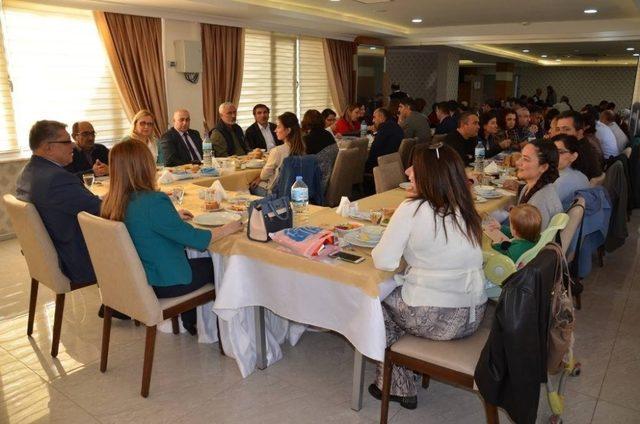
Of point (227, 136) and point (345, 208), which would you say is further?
point (227, 136)

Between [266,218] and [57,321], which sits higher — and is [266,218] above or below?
above

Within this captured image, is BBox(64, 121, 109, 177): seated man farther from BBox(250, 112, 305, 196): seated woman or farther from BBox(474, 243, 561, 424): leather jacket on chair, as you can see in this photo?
BBox(474, 243, 561, 424): leather jacket on chair

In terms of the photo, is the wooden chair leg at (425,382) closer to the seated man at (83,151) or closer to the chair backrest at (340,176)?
the chair backrest at (340,176)

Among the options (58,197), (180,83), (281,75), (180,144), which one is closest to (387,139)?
(180,144)

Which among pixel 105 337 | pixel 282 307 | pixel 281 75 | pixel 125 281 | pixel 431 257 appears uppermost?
pixel 281 75

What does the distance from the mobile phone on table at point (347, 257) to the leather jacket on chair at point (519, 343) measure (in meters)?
0.64

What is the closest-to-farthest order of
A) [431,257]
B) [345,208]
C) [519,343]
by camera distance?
[519,343] → [431,257] → [345,208]

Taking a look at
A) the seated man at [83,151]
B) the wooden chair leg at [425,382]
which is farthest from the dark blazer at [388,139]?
the wooden chair leg at [425,382]

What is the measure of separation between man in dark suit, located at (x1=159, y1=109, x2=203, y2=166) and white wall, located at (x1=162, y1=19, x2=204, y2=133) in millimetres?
1661

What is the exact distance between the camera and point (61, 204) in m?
2.76

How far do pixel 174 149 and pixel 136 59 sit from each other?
1817 millimetres

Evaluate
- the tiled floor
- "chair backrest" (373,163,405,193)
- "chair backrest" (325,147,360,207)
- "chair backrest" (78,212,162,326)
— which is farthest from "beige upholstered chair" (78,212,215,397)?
"chair backrest" (325,147,360,207)

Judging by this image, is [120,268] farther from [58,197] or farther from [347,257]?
[347,257]

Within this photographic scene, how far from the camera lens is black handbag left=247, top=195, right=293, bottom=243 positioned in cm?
247
